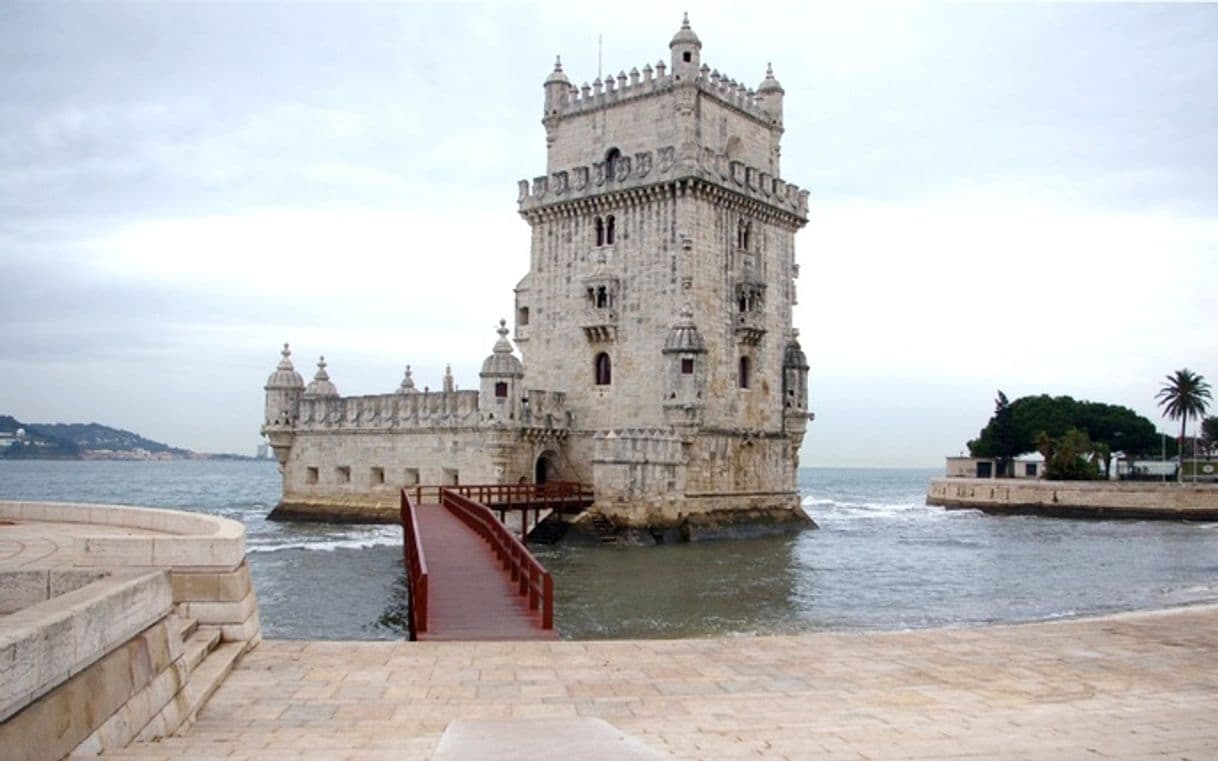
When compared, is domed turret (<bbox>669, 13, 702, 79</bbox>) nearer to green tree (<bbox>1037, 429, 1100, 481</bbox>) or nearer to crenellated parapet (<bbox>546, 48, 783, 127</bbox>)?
crenellated parapet (<bbox>546, 48, 783, 127</bbox>)

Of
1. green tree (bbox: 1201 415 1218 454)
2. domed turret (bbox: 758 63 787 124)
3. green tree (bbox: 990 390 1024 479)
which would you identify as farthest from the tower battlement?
green tree (bbox: 1201 415 1218 454)

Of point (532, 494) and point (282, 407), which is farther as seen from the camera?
point (282, 407)

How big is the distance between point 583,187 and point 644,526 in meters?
13.3

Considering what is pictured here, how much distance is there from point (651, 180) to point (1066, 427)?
56.0 m

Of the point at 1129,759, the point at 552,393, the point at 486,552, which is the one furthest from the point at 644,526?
the point at 1129,759

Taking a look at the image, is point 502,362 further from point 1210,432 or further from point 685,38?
point 1210,432

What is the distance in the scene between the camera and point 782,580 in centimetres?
2964

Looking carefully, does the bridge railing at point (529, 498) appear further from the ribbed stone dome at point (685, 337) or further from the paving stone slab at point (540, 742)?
the paving stone slab at point (540, 742)

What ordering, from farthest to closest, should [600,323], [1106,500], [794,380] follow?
[1106,500] → [794,380] → [600,323]

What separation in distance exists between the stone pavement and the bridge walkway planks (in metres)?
1.61

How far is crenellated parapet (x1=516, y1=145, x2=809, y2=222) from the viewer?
130ft

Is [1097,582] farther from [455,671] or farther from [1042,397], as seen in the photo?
[1042,397]

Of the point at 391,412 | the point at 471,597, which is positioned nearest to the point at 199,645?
the point at 471,597

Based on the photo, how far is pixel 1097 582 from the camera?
3061 centimetres
